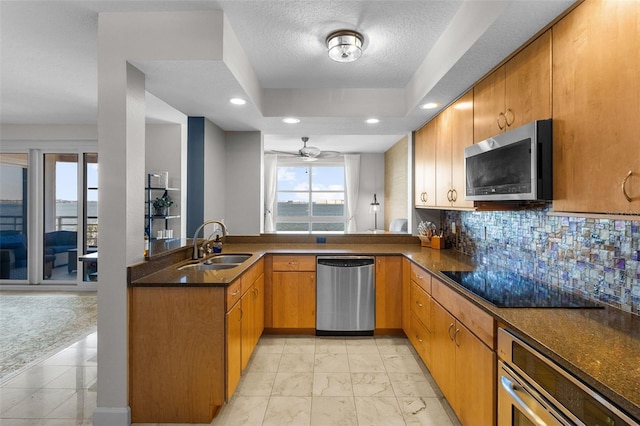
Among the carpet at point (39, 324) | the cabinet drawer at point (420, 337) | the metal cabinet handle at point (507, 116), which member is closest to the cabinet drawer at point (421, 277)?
the cabinet drawer at point (420, 337)

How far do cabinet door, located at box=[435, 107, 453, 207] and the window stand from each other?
13.5 ft

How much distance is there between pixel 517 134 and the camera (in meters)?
1.73

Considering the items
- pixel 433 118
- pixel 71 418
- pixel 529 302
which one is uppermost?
pixel 433 118

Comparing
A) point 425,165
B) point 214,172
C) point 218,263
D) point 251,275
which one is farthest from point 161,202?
point 425,165

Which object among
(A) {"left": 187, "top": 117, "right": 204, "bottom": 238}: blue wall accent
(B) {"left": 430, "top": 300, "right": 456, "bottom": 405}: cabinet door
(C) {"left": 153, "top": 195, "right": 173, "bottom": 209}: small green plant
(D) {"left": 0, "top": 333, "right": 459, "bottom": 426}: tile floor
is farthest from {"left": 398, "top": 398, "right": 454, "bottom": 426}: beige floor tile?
(C) {"left": 153, "top": 195, "right": 173, "bottom": 209}: small green plant

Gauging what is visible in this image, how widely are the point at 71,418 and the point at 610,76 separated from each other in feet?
11.1

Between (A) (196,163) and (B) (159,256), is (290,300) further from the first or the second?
(A) (196,163)

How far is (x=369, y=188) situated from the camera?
23.2 ft

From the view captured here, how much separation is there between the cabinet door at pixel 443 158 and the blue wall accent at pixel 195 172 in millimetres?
2371

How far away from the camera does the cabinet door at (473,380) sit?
59.9 inches

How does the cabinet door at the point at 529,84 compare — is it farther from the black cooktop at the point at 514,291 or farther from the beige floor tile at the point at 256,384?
the beige floor tile at the point at 256,384

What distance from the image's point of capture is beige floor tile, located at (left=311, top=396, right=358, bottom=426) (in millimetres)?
2027

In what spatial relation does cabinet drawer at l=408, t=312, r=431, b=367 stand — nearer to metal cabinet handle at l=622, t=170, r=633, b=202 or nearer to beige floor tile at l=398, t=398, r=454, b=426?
beige floor tile at l=398, t=398, r=454, b=426

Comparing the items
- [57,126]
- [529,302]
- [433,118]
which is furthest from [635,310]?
[57,126]
